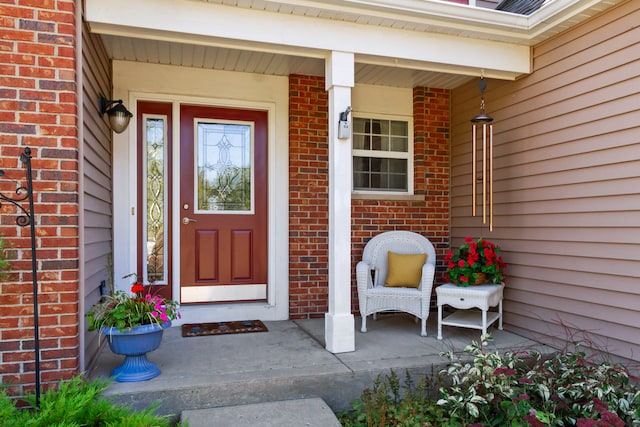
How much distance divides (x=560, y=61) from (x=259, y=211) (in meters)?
2.76

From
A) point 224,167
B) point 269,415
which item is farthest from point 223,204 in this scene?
point 269,415

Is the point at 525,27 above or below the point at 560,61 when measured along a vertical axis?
above

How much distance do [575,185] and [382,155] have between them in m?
1.85

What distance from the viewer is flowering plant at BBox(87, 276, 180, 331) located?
8.55 ft

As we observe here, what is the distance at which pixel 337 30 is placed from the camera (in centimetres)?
319

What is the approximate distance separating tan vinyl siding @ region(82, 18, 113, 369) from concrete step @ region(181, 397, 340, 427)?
92 cm

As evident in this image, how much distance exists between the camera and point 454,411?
2572 millimetres

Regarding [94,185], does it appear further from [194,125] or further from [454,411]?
[454,411]

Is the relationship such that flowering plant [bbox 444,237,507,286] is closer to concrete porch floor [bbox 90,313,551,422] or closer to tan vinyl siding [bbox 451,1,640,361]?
tan vinyl siding [bbox 451,1,640,361]

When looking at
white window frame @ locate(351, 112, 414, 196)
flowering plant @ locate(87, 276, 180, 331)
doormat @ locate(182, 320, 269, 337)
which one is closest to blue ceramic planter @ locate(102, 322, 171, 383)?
flowering plant @ locate(87, 276, 180, 331)

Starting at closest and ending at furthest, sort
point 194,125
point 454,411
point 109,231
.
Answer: point 454,411 < point 109,231 < point 194,125

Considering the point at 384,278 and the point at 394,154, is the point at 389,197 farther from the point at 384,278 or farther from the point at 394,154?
the point at 384,278

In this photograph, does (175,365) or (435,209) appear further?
(435,209)

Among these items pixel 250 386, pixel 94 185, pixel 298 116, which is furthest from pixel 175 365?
pixel 298 116
